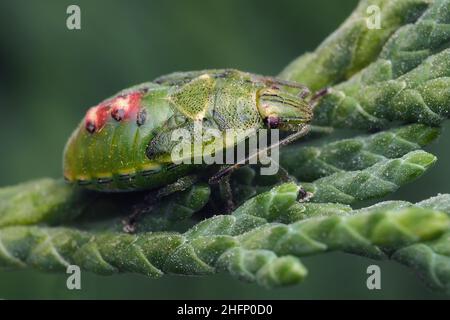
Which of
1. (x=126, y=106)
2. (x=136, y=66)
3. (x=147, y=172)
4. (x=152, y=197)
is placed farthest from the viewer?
(x=136, y=66)

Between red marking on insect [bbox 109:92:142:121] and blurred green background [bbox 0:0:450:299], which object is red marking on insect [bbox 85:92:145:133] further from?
blurred green background [bbox 0:0:450:299]

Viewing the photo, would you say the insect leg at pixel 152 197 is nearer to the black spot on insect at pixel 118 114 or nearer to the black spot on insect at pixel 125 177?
the black spot on insect at pixel 125 177

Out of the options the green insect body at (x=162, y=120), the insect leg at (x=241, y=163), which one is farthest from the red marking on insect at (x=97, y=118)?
the insect leg at (x=241, y=163)

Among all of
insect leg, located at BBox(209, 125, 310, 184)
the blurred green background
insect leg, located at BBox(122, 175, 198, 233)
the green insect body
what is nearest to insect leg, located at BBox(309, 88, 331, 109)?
the green insect body

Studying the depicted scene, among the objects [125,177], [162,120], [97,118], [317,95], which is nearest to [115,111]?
[97,118]

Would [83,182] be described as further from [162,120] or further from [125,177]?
[162,120]

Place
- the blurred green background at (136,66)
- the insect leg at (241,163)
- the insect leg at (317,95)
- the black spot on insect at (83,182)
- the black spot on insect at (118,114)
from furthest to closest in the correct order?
the blurred green background at (136,66) < the insect leg at (317,95) < the black spot on insect at (83,182) < the black spot on insect at (118,114) < the insect leg at (241,163)

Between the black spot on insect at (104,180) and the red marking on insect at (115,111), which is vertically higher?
the red marking on insect at (115,111)

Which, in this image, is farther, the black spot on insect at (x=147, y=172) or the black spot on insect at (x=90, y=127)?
the black spot on insect at (x=90, y=127)
